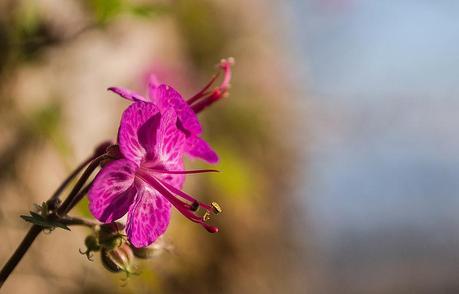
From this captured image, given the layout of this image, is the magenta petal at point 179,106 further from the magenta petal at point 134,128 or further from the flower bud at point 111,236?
the flower bud at point 111,236

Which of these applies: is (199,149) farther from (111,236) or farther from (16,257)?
(16,257)

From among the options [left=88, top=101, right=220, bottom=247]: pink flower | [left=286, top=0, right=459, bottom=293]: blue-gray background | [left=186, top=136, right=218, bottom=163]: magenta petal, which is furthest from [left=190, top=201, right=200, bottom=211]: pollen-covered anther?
[left=286, top=0, right=459, bottom=293]: blue-gray background

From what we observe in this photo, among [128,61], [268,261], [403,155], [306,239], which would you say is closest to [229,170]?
[128,61]

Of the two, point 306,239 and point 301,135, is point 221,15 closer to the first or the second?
point 301,135

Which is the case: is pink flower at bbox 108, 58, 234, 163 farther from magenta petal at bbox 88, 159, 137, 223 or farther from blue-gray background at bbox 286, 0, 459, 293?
blue-gray background at bbox 286, 0, 459, 293

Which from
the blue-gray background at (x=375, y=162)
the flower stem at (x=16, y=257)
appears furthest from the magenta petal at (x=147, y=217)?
the blue-gray background at (x=375, y=162)
